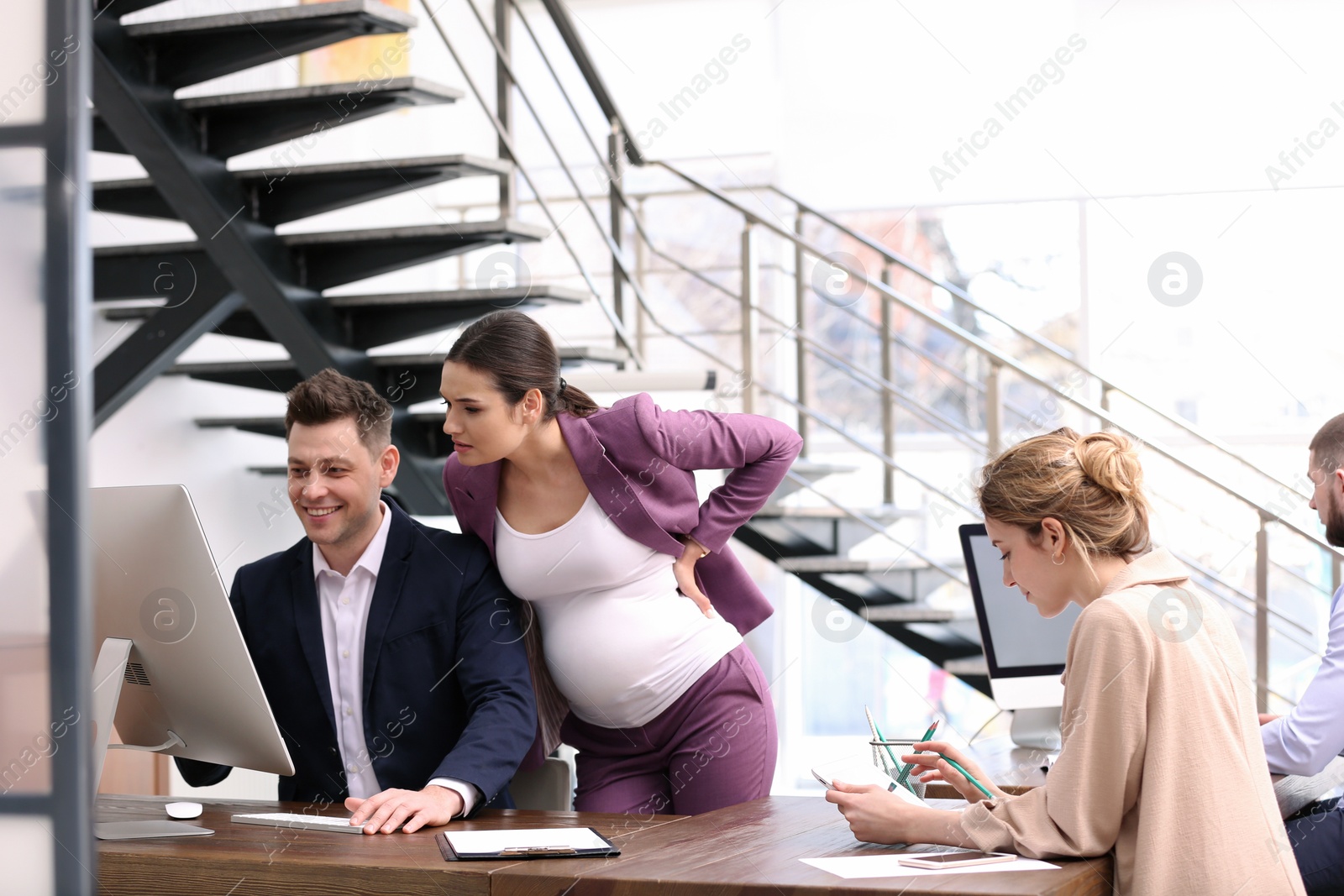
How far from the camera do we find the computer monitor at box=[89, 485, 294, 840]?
59.8 inches

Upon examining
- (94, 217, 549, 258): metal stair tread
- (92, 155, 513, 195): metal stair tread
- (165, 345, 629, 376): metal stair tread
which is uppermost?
(92, 155, 513, 195): metal stair tread

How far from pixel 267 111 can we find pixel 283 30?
0.81 feet

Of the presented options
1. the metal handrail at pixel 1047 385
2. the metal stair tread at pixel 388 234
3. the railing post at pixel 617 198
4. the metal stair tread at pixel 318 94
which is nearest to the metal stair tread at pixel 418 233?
the metal stair tread at pixel 388 234

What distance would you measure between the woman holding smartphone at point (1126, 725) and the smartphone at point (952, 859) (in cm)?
1

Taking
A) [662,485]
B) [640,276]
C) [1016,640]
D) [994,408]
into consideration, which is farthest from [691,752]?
[640,276]

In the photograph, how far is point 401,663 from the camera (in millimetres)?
1817

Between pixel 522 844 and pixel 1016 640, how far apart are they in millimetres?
1271

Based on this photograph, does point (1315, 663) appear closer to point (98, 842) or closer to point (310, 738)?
point (310, 738)

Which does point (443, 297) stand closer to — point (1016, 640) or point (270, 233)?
point (270, 233)

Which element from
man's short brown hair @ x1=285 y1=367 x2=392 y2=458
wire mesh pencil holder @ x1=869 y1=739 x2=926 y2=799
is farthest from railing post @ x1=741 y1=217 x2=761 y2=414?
wire mesh pencil holder @ x1=869 y1=739 x2=926 y2=799

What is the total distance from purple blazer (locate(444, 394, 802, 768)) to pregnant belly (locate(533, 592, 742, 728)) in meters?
0.06

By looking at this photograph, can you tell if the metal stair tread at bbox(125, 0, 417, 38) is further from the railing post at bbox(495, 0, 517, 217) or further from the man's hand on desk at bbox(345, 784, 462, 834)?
the man's hand on desk at bbox(345, 784, 462, 834)

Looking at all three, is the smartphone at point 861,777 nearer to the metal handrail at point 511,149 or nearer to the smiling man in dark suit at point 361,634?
the smiling man in dark suit at point 361,634

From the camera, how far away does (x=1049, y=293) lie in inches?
204
